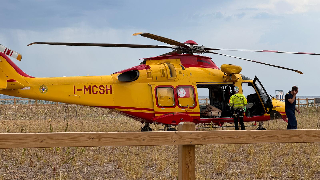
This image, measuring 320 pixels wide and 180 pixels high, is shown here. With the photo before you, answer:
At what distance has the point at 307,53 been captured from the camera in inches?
426

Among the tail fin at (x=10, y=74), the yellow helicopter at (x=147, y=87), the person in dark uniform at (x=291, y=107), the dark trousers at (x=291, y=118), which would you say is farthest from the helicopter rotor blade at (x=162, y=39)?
the tail fin at (x=10, y=74)

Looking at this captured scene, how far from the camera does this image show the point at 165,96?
38.1 ft

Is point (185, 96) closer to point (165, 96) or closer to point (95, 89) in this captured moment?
point (165, 96)

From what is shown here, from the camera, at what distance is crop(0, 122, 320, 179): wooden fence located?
3789 mm

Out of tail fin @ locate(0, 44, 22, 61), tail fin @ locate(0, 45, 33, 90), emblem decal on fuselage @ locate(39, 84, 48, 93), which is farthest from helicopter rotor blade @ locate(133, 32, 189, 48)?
tail fin @ locate(0, 44, 22, 61)

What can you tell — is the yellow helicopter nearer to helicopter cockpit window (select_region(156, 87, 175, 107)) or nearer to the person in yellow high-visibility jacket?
helicopter cockpit window (select_region(156, 87, 175, 107))

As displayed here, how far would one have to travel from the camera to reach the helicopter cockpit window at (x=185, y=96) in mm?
11664

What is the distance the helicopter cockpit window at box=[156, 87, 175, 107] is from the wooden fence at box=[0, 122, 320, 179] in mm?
7265

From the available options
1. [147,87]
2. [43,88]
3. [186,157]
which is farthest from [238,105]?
[186,157]

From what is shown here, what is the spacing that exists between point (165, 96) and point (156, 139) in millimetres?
7650

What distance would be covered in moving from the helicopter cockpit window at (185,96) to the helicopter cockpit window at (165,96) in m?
0.27

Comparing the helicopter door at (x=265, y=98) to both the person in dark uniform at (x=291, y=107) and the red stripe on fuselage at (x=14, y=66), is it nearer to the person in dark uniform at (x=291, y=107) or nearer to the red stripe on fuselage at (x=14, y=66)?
the person in dark uniform at (x=291, y=107)

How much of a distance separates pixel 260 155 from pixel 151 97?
4.59 meters

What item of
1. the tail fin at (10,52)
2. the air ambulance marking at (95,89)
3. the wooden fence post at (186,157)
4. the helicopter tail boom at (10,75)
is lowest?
the wooden fence post at (186,157)
